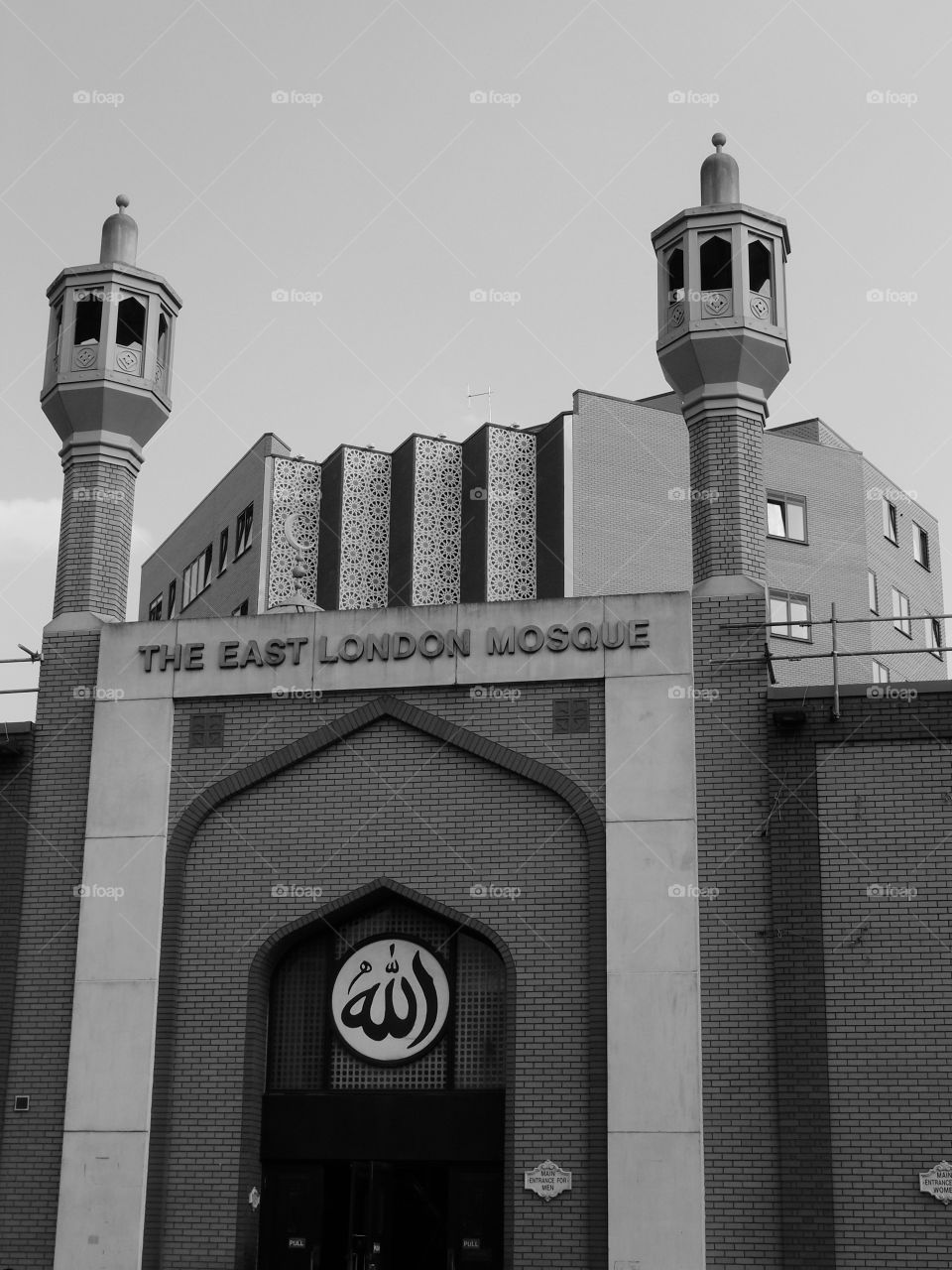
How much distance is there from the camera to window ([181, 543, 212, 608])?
44.8m

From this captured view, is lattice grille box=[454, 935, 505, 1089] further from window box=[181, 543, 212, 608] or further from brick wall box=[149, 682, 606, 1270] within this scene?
window box=[181, 543, 212, 608]

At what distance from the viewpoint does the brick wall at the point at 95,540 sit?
820 inches

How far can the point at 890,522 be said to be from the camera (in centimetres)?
4281

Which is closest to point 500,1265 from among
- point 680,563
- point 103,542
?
point 103,542

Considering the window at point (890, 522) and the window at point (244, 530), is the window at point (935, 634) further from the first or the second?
the window at point (244, 530)

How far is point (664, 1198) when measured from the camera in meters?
16.9

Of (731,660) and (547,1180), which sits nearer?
(547,1180)

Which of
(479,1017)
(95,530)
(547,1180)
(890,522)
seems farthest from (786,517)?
(547,1180)

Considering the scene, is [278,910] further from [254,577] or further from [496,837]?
[254,577]

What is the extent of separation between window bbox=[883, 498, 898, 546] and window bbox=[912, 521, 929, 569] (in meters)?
1.35

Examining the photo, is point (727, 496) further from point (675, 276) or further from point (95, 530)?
point (95, 530)

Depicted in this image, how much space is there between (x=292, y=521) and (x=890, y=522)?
15227 millimetres

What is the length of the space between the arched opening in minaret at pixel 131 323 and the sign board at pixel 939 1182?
13.5 metres

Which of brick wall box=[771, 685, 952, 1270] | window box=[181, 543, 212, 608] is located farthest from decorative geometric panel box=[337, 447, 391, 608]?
brick wall box=[771, 685, 952, 1270]
